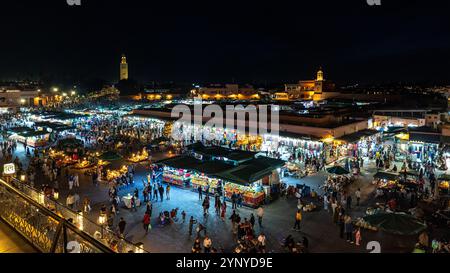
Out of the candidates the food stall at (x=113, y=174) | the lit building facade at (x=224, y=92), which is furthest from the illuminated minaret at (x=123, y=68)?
the food stall at (x=113, y=174)

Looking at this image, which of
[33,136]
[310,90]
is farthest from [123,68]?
[33,136]

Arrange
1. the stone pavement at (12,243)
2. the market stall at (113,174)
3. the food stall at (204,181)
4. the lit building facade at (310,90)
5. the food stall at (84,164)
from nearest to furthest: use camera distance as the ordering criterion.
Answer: the stone pavement at (12,243), the food stall at (204,181), the market stall at (113,174), the food stall at (84,164), the lit building facade at (310,90)

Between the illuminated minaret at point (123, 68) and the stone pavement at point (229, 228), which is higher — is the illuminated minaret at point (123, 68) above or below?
above

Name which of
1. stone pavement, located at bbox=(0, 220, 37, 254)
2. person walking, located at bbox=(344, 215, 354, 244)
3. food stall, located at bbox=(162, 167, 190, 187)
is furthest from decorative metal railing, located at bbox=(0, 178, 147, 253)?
food stall, located at bbox=(162, 167, 190, 187)

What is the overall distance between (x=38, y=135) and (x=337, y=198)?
25559 millimetres

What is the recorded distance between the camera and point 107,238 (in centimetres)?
846

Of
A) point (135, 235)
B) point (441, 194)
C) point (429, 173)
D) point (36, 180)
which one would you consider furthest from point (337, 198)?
point (36, 180)

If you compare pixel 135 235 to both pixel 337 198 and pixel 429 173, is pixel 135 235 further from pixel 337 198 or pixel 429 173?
pixel 429 173

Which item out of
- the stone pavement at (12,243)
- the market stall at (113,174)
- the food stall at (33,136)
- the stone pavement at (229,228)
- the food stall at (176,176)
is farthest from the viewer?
the food stall at (33,136)

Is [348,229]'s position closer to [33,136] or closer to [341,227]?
[341,227]

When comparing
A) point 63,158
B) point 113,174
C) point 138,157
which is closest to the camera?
point 113,174

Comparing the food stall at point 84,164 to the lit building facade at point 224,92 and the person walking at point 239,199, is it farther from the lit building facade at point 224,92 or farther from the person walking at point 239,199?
the lit building facade at point 224,92

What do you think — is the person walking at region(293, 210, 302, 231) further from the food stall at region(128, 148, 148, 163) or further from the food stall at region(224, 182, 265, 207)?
the food stall at region(128, 148, 148, 163)
